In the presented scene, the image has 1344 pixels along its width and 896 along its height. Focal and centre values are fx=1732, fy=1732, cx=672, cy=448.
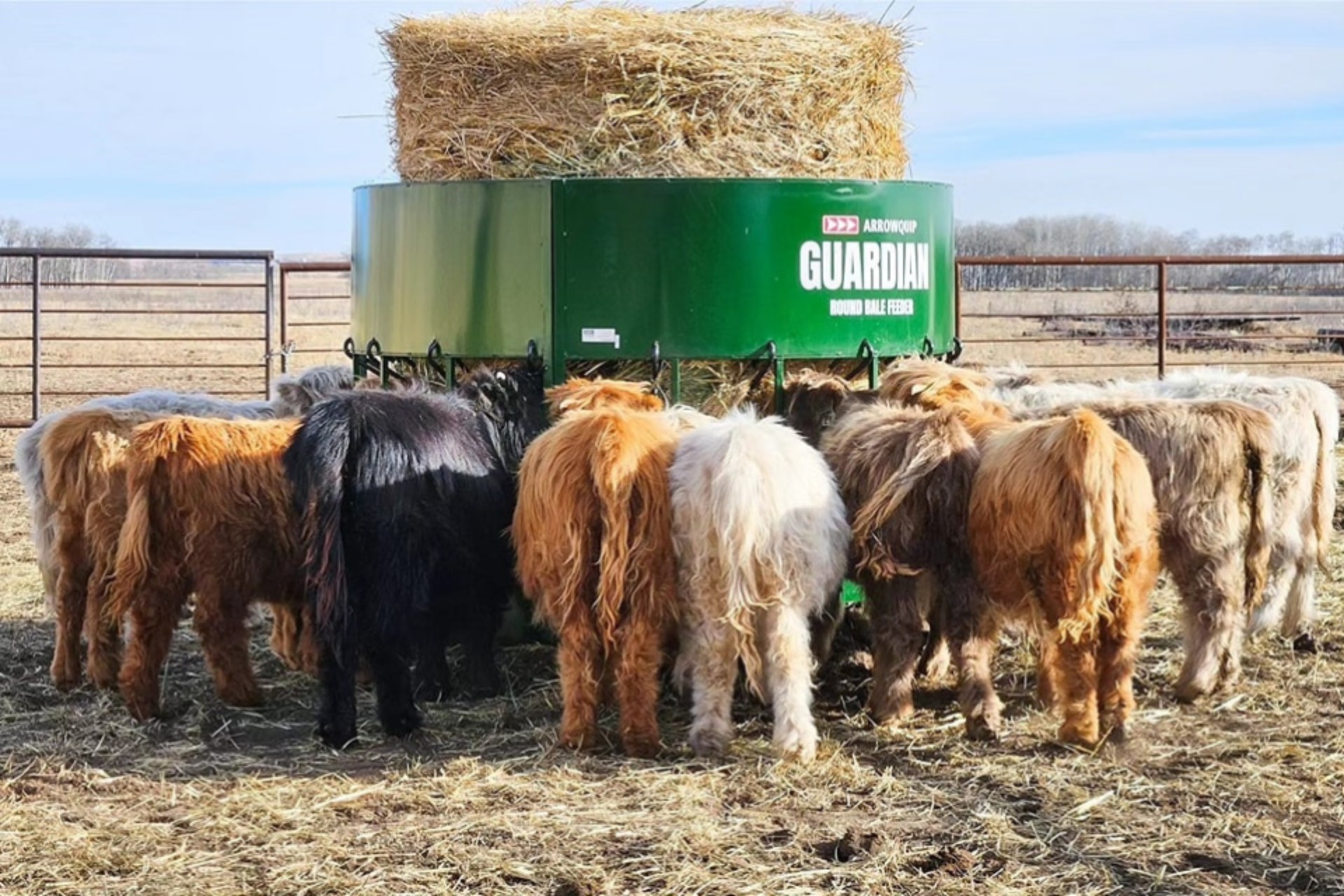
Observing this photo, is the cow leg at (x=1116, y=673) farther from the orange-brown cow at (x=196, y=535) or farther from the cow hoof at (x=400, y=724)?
the orange-brown cow at (x=196, y=535)

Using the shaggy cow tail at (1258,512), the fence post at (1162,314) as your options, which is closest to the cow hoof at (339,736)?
the shaggy cow tail at (1258,512)

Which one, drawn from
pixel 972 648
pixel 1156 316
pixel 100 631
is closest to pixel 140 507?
pixel 100 631

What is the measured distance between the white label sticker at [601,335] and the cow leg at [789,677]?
209 centimetres

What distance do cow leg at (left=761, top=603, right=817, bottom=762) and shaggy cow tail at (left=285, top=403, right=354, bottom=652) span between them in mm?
1597

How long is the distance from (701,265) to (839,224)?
754mm

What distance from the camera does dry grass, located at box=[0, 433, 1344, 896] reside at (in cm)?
496

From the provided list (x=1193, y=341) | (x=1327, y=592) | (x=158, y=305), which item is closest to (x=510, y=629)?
(x=1327, y=592)

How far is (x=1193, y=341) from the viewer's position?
2606 centimetres

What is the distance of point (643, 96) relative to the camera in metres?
8.26

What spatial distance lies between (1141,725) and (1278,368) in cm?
1728

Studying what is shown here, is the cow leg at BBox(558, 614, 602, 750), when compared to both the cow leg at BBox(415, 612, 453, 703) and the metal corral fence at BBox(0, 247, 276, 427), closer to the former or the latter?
the cow leg at BBox(415, 612, 453, 703)

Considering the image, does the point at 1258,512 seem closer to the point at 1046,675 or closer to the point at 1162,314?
the point at 1046,675

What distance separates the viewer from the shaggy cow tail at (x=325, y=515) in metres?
6.45

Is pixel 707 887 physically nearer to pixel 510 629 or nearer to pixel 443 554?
pixel 443 554
